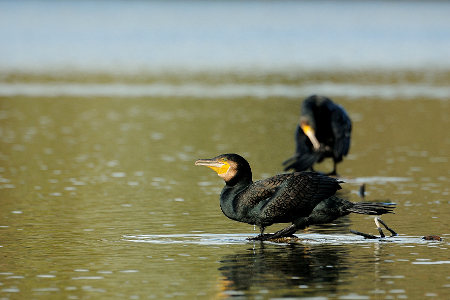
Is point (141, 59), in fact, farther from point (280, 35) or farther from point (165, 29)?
point (165, 29)

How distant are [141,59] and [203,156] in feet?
144

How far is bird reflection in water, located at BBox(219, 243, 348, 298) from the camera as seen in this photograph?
43.3 feet

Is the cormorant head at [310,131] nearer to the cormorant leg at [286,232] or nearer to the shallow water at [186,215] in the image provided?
the shallow water at [186,215]

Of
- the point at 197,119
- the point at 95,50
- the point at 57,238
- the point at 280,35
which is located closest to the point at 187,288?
the point at 57,238

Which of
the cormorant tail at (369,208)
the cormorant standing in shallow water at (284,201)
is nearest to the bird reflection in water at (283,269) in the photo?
the cormorant standing in shallow water at (284,201)

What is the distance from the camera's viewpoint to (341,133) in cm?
2248

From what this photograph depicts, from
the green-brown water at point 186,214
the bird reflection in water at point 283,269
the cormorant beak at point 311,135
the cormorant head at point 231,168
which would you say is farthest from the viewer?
the cormorant beak at point 311,135

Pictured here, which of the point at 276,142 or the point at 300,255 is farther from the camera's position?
the point at 276,142

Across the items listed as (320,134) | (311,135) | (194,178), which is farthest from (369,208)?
(194,178)

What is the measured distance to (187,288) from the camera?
43.6 ft

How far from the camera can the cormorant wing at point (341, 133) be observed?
22.4m

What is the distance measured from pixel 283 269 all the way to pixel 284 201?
161cm

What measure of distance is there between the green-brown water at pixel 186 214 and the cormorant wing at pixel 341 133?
0.59m

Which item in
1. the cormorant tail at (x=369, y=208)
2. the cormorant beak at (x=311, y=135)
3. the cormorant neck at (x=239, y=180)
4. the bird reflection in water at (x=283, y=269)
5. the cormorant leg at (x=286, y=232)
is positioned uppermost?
the cormorant beak at (x=311, y=135)
